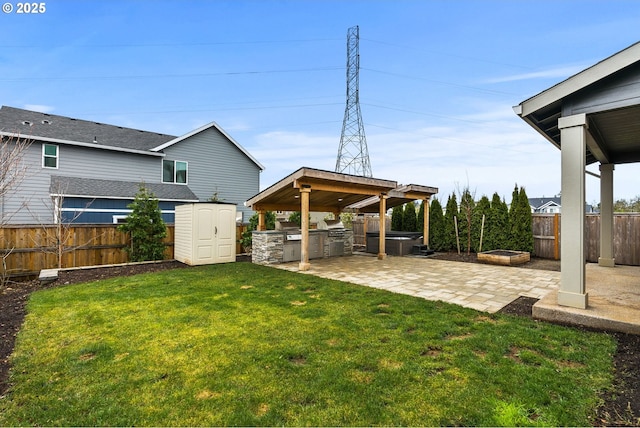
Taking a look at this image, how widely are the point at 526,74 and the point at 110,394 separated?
17.9m

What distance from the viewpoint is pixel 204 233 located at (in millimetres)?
8852

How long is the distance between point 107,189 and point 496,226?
15.0m

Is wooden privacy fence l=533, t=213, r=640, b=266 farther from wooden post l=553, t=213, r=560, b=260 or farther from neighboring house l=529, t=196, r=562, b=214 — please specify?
neighboring house l=529, t=196, r=562, b=214

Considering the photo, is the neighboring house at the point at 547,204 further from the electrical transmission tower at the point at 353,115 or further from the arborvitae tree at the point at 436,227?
the arborvitae tree at the point at 436,227

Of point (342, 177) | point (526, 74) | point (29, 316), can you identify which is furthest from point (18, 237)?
point (526, 74)

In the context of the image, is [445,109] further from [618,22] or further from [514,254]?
[514,254]

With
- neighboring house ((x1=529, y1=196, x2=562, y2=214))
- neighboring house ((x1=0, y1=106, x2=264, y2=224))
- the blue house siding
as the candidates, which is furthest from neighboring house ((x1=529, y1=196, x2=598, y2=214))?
the blue house siding

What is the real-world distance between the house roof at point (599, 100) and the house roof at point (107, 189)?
13.0 metres

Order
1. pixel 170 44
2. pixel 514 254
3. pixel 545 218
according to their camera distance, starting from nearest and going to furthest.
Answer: pixel 514 254
pixel 545 218
pixel 170 44

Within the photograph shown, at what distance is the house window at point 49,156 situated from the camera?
37.9 feet

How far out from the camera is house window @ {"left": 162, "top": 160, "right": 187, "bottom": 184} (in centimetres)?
1448

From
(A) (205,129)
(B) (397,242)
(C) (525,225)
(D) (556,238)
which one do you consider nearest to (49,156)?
(A) (205,129)

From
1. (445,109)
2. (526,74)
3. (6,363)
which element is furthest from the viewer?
(445,109)

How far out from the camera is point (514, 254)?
952cm
